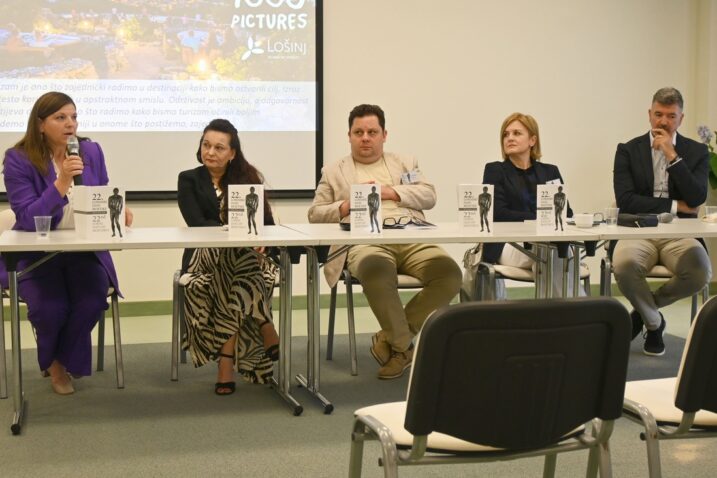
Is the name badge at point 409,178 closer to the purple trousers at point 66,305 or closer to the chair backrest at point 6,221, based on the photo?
the purple trousers at point 66,305

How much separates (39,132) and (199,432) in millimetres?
1434

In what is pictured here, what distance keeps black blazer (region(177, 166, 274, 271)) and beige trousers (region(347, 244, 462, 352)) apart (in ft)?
1.54

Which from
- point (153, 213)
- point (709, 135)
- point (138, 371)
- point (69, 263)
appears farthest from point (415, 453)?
point (709, 135)

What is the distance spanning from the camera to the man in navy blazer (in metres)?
4.34

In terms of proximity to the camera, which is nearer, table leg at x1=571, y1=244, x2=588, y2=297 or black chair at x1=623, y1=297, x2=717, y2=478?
black chair at x1=623, y1=297, x2=717, y2=478

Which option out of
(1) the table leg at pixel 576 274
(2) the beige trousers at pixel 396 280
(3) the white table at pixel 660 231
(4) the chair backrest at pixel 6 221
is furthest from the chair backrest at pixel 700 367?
(4) the chair backrest at pixel 6 221

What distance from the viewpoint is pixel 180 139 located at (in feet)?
18.1

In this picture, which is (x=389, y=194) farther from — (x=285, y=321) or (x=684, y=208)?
(x=684, y=208)

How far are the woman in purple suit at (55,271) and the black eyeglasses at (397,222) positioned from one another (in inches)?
40.8

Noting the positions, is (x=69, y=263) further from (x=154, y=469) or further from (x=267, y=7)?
(x=267, y=7)

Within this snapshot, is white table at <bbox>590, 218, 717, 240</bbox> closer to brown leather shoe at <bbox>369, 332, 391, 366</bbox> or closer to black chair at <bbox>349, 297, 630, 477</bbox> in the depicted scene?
brown leather shoe at <bbox>369, 332, 391, 366</bbox>

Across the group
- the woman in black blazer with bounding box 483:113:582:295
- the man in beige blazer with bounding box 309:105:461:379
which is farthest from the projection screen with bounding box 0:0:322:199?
the woman in black blazer with bounding box 483:113:582:295

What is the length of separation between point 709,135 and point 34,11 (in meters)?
4.22

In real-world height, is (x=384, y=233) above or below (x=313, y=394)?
above
